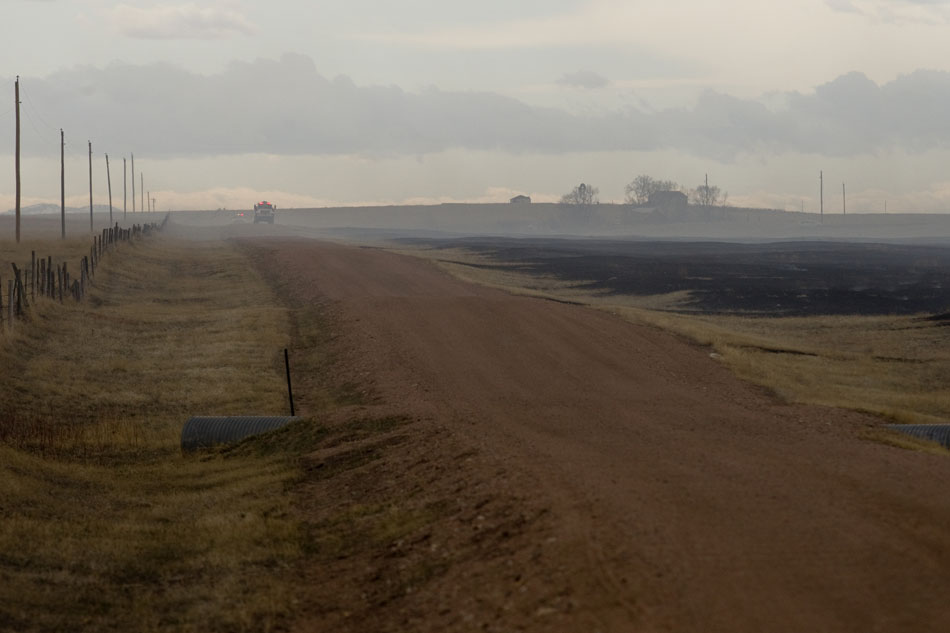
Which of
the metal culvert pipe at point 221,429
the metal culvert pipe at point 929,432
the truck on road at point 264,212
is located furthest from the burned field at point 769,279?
the truck on road at point 264,212

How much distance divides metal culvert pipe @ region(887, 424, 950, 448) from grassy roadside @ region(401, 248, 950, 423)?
5.46 ft

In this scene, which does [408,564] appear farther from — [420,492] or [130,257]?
[130,257]

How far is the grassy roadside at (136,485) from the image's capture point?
10.5 meters

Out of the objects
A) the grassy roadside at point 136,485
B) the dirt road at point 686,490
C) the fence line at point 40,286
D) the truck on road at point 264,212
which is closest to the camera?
the dirt road at point 686,490

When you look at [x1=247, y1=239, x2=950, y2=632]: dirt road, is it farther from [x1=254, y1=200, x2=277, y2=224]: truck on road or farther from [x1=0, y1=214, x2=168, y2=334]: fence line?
[x1=254, y1=200, x2=277, y2=224]: truck on road

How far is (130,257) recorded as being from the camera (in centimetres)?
5825

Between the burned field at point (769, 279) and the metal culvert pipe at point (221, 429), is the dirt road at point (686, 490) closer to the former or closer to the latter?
the metal culvert pipe at point (221, 429)

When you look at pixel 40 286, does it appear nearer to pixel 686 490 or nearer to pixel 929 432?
pixel 929 432

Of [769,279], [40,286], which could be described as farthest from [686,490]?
[769,279]

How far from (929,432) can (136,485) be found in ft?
36.3

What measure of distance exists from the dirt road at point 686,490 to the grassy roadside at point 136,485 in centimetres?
221

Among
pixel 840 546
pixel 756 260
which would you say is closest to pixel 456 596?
pixel 840 546

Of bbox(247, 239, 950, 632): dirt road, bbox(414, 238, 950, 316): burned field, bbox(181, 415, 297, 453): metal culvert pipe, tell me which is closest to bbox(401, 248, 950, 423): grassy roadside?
bbox(247, 239, 950, 632): dirt road

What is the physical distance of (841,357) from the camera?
29.8 m
